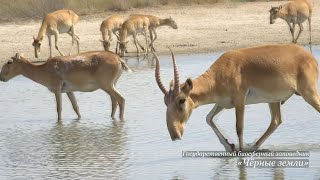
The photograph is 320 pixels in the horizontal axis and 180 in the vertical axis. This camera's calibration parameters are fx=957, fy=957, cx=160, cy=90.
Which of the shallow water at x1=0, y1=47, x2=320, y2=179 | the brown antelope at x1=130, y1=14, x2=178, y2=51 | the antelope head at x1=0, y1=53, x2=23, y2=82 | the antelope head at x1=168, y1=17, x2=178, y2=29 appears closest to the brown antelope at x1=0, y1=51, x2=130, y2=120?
the shallow water at x1=0, y1=47, x2=320, y2=179

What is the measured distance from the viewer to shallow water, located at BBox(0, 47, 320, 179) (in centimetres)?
1112

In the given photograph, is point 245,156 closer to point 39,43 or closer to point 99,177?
point 99,177

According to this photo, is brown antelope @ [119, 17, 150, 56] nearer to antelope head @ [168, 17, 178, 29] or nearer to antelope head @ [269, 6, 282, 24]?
antelope head @ [168, 17, 178, 29]

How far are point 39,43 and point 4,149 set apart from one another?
41.9 ft

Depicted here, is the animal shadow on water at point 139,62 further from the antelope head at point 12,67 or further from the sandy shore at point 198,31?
the antelope head at point 12,67

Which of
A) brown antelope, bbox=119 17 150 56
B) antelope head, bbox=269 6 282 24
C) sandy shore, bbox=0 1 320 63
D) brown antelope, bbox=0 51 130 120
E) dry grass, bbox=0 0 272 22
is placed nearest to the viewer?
brown antelope, bbox=0 51 130 120

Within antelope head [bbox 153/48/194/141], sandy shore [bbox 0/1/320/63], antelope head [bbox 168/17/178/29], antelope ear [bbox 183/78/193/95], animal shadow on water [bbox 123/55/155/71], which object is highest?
antelope ear [bbox 183/78/193/95]

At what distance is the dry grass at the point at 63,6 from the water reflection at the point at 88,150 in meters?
17.4

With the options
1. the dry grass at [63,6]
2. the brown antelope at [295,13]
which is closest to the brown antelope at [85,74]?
the brown antelope at [295,13]

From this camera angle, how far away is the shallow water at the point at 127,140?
11.1m

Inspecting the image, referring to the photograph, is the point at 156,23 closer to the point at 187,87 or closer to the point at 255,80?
the point at 255,80

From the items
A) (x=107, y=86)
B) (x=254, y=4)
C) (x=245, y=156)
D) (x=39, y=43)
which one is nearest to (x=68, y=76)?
(x=107, y=86)

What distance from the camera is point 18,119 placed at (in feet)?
52.6

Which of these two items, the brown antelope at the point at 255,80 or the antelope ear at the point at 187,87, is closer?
the antelope ear at the point at 187,87
